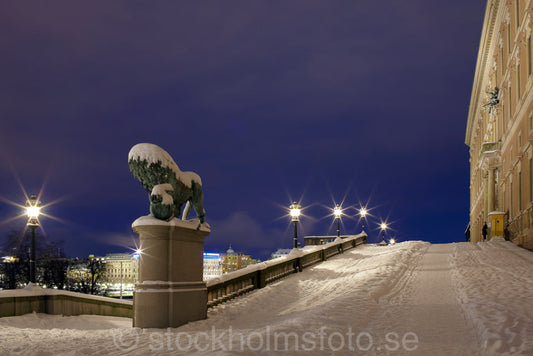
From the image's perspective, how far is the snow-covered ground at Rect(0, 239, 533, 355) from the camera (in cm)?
716

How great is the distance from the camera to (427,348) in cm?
713

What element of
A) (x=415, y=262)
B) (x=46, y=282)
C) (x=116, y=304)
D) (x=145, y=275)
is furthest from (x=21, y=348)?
(x=46, y=282)

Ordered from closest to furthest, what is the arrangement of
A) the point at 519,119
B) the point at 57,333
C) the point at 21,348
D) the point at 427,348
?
the point at 427,348 < the point at 21,348 < the point at 57,333 < the point at 519,119

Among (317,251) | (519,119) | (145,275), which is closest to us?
(145,275)

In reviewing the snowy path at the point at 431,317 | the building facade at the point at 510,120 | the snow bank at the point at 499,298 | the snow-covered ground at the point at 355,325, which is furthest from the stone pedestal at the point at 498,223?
the snowy path at the point at 431,317

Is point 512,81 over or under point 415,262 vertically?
over

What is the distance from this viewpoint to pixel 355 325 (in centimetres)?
853

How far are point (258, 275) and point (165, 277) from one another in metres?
6.20

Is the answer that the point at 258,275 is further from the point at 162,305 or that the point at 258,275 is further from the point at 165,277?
the point at 162,305

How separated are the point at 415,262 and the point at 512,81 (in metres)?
18.3

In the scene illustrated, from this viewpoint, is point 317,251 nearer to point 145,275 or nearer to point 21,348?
point 145,275

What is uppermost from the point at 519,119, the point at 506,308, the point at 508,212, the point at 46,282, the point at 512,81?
the point at 512,81

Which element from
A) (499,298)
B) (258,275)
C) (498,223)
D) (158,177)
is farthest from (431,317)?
(498,223)

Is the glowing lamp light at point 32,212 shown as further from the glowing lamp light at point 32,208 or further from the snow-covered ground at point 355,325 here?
the snow-covered ground at point 355,325
